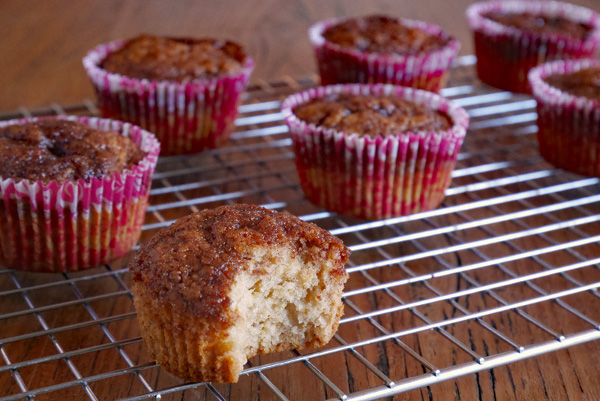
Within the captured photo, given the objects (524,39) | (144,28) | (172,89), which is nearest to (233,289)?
(172,89)

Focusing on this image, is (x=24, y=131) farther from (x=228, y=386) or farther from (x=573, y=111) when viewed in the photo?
(x=573, y=111)

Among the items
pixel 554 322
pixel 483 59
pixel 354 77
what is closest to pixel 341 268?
pixel 554 322

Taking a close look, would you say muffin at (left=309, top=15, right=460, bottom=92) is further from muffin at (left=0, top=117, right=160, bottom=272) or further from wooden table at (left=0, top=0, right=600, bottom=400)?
muffin at (left=0, top=117, right=160, bottom=272)

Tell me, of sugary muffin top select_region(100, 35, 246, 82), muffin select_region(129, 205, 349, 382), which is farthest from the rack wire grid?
sugary muffin top select_region(100, 35, 246, 82)

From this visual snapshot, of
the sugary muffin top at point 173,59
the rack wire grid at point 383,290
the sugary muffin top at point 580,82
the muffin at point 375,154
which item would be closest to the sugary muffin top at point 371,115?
the muffin at point 375,154

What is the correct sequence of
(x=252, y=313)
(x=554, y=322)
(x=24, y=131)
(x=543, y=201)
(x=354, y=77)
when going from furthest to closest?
(x=354, y=77), (x=543, y=201), (x=24, y=131), (x=554, y=322), (x=252, y=313)

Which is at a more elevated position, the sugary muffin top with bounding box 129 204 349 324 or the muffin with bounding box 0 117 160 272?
the sugary muffin top with bounding box 129 204 349 324
